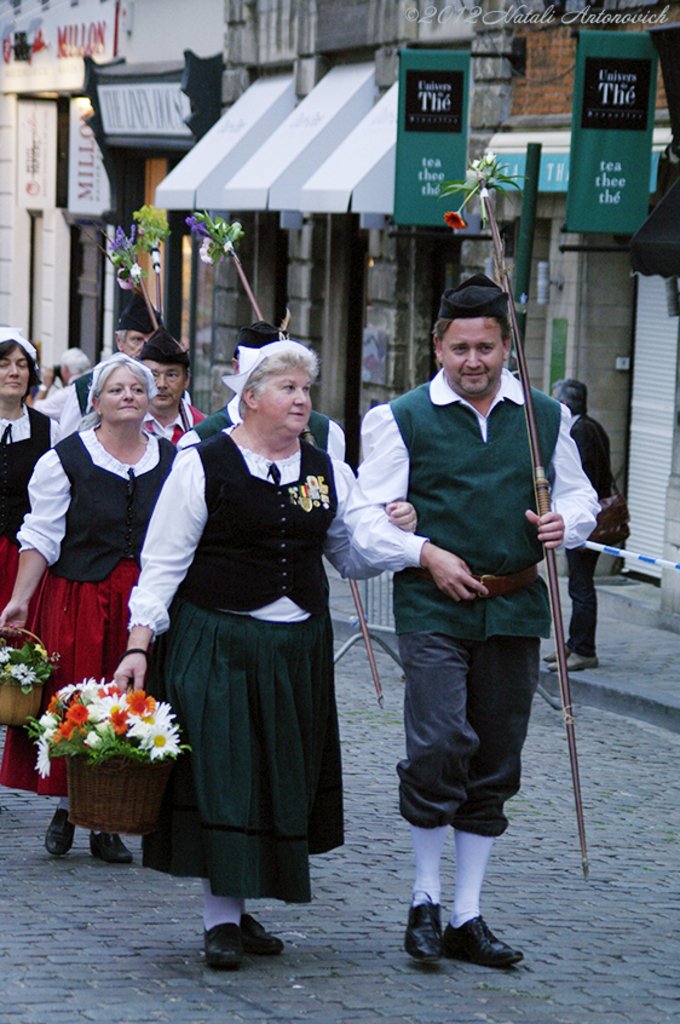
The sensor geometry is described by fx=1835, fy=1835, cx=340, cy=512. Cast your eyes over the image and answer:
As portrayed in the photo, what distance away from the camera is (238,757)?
5152 millimetres

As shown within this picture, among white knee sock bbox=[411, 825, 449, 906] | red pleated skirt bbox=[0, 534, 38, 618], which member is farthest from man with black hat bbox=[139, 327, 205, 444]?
white knee sock bbox=[411, 825, 449, 906]

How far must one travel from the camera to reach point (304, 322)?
65.1 ft

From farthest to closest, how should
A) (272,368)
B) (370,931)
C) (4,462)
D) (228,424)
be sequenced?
(4,462) → (228,424) → (370,931) → (272,368)

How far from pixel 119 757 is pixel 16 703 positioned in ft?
4.70

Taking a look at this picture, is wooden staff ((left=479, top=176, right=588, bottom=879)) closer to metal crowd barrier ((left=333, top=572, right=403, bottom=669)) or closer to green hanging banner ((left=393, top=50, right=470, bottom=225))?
metal crowd barrier ((left=333, top=572, right=403, bottom=669))

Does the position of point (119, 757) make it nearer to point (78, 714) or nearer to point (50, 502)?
point (78, 714)

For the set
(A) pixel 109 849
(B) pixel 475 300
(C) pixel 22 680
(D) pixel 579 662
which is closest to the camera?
(B) pixel 475 300

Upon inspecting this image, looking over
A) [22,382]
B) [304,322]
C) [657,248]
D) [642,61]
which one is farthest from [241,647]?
[304,322]

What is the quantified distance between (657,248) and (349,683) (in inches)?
131

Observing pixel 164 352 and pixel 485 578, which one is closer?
pixel 485 578

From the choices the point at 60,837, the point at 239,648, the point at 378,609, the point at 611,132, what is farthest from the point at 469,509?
the point at 611,132

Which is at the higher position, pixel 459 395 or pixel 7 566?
pixel 459 395

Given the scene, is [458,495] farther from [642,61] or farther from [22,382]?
[642,61]

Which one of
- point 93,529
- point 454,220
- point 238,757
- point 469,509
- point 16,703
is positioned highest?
point 454,220
